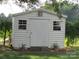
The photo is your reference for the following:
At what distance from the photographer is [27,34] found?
23.3 m

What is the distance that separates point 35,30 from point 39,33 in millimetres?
406

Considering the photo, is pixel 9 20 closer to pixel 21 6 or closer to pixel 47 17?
pixel 47 17

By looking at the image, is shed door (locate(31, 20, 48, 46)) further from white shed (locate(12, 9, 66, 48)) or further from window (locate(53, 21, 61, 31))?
window (locate(53, 21, 61, 31))

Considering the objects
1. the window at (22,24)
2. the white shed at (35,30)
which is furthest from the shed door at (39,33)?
the window at (22,24)

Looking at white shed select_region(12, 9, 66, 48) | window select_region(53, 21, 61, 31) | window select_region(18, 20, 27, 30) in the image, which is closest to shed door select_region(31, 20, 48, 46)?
white shed select_region(12, 9, 66, 48)

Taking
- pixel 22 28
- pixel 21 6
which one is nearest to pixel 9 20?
pixel 22 28

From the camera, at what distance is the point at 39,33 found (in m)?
23.4

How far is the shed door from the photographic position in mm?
23266

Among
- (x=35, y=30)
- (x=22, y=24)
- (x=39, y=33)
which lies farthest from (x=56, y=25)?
(x=22, y=24)

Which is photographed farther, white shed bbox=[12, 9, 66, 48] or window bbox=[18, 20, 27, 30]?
window bbox=[18, 20, 27, 30]

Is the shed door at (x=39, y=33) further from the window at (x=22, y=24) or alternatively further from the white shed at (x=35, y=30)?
the window at (x=22, y=24)

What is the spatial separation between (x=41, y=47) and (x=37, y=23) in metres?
1.97

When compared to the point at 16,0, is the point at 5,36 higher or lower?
lower

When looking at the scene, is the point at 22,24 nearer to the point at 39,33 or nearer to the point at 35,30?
the point at 35,30
